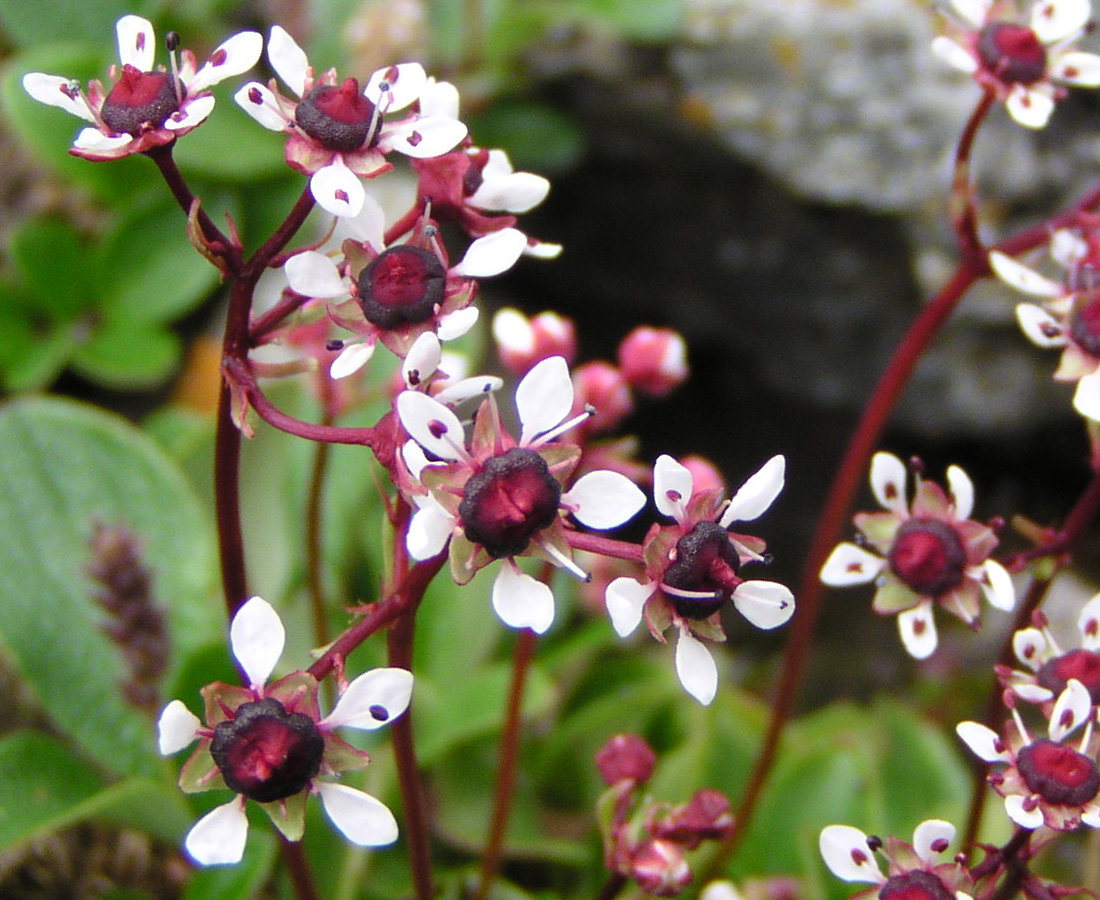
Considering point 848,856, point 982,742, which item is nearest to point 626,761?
point 848,856

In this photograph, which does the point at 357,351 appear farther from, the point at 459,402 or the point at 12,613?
the point at 12,613

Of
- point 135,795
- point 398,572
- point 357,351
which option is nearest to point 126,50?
point 357,351

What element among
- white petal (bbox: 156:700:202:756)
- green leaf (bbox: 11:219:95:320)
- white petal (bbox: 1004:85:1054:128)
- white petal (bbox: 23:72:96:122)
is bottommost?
green leaf (bbox: 11:219:95:320)

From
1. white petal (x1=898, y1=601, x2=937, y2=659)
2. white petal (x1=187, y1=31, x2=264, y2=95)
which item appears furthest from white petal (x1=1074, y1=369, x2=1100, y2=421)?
white petal (x1=187, y1=31, x2=264, y2=95)

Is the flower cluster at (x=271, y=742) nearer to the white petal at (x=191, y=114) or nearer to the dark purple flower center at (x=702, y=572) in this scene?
the dark purple flower center at (x=702, y=572)

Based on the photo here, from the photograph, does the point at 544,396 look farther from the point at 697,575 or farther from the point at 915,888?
the point at 915,888

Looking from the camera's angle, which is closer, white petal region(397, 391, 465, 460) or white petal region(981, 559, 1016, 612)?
white petal region(397, 391, 465, 460)

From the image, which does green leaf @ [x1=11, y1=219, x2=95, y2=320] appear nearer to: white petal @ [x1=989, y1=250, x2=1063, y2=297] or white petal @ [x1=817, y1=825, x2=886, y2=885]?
white petal @ [x1=989, y1=250, x2=1063, y2=297]

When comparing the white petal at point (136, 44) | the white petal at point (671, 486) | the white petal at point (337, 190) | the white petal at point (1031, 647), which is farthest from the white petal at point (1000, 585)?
the white petal at point (136, 44)
